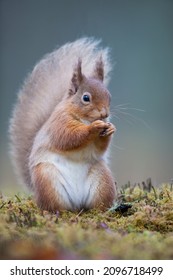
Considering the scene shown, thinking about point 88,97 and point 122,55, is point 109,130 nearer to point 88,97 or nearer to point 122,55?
point 88,97

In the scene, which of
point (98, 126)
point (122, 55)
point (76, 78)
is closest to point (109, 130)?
point (98, 126)

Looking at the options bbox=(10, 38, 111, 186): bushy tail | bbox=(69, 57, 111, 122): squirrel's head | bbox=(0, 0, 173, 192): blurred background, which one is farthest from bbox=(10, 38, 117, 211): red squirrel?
bbox=(10, 38, 111, 186): bushy tail

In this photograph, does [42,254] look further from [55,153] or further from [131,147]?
[131,147]

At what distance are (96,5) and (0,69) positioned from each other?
484 mm

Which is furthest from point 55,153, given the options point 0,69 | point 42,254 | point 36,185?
point 42,254

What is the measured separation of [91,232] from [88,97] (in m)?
0.80

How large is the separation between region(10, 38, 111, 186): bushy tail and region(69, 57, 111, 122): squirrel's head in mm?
346

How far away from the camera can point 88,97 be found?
2.63 m

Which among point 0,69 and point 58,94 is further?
point 58,94

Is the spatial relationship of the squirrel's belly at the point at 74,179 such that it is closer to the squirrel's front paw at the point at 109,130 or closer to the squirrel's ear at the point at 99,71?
the squirrel's front paw at the point at 109,130

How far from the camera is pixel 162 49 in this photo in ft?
11.8

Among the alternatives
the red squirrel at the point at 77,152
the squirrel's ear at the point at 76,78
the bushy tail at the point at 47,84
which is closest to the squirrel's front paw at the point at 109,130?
the red squirrel at the point at 77,152

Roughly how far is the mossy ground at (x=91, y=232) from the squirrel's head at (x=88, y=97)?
393mm

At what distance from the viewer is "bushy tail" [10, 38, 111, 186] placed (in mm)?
3117
